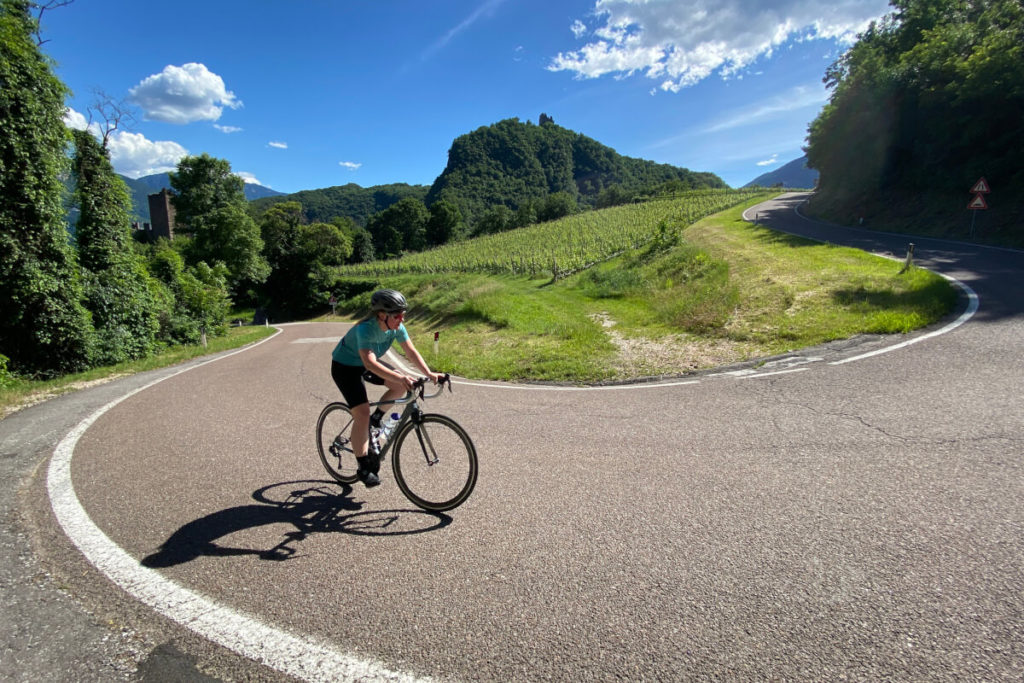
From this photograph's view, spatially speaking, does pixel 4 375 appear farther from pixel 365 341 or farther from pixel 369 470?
pixel 365 341

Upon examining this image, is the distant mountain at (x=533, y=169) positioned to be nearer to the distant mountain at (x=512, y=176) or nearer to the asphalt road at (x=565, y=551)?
the distant mountain at (x=512, y=176)

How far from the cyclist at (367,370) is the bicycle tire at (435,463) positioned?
0.30 m

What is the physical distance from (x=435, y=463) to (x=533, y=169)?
16607 centimetres

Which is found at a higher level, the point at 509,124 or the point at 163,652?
the point at 509,124

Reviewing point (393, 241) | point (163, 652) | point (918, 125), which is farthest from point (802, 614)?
point (393, 241)

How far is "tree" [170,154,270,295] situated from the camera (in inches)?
1734

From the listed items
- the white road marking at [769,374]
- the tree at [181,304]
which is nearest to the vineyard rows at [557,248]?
the tree at [181,304]

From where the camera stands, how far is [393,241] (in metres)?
90.1

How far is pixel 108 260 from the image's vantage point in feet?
44.2

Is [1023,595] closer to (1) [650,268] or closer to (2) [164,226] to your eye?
(1) [650,268]

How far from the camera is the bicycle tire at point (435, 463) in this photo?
3.76 meters

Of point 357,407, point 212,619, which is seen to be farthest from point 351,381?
point 212,619

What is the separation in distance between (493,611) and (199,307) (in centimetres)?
2592

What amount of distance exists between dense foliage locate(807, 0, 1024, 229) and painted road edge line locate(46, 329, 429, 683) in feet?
100.0
